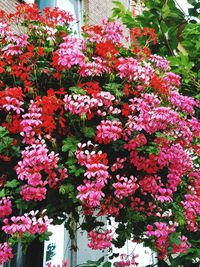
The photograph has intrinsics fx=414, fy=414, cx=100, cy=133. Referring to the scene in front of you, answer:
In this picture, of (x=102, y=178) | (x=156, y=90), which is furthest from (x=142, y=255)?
(x=102, y=178)

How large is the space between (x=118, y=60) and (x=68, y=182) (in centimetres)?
107

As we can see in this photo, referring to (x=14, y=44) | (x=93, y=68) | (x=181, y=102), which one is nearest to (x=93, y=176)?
(x=93, y=68)

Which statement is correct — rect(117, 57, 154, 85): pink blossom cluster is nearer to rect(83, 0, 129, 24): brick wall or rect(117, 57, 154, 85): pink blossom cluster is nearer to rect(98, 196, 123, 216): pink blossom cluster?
rect(98, 196, 123, 216): pink blossom cluster

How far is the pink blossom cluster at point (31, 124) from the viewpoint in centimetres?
268

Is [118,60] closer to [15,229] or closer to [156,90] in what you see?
[156,90]

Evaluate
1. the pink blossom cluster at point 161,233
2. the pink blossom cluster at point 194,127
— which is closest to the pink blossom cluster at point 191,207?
the pink blossom cluster at point 161,233

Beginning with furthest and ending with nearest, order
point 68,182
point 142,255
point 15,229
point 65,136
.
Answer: point 142,255 < point 65,136 < point 68,182 < point 15,229

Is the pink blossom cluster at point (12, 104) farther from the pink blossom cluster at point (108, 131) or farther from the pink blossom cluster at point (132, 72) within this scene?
the pink blossom cluster at point (132, 72)

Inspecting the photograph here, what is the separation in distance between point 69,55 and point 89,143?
0.69 meters

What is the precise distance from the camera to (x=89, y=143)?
269 centimetres

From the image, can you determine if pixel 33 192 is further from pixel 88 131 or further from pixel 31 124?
pixel 88 131

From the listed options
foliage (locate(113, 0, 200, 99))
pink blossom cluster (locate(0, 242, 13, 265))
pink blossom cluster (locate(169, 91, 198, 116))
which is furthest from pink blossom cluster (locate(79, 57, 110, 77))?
foliage (locate(113, 0, 200, 99))

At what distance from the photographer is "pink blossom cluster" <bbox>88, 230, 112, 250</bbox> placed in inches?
111

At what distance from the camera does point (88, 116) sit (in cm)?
285
